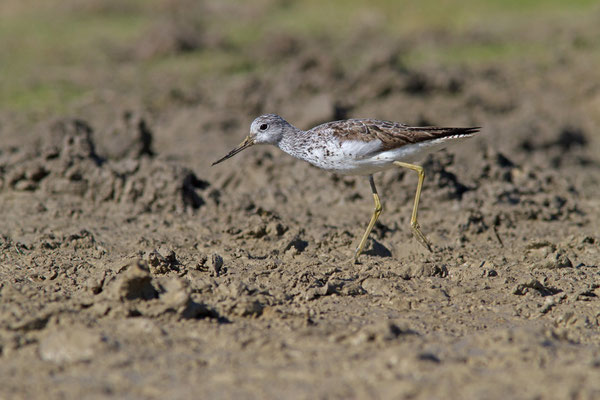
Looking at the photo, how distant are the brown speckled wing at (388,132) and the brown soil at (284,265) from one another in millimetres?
935

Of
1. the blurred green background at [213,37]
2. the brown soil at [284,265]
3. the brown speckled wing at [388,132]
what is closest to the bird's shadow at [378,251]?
the brown soil at [284,265]

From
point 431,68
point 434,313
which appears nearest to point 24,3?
point 431,68

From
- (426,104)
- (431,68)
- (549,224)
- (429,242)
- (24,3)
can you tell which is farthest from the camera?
(24,3)

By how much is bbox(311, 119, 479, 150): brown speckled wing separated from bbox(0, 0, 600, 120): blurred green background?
6.58m

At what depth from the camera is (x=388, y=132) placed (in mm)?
6566

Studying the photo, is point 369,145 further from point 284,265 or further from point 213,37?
point 213,37

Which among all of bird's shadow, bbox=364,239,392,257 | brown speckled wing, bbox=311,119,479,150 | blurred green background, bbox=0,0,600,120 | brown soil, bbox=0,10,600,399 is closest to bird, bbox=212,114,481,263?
brown speckled wing, bbox=311,119,479,150

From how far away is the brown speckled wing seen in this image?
6.48 m

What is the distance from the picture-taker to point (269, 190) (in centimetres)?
838

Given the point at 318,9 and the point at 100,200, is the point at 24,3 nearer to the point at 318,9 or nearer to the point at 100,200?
the point at 318,9

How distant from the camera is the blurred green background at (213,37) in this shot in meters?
13.7

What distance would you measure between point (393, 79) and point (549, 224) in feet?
17.3

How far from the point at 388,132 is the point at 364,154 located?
331 millimetres

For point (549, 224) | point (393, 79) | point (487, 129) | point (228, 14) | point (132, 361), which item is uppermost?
point (228, 14)
